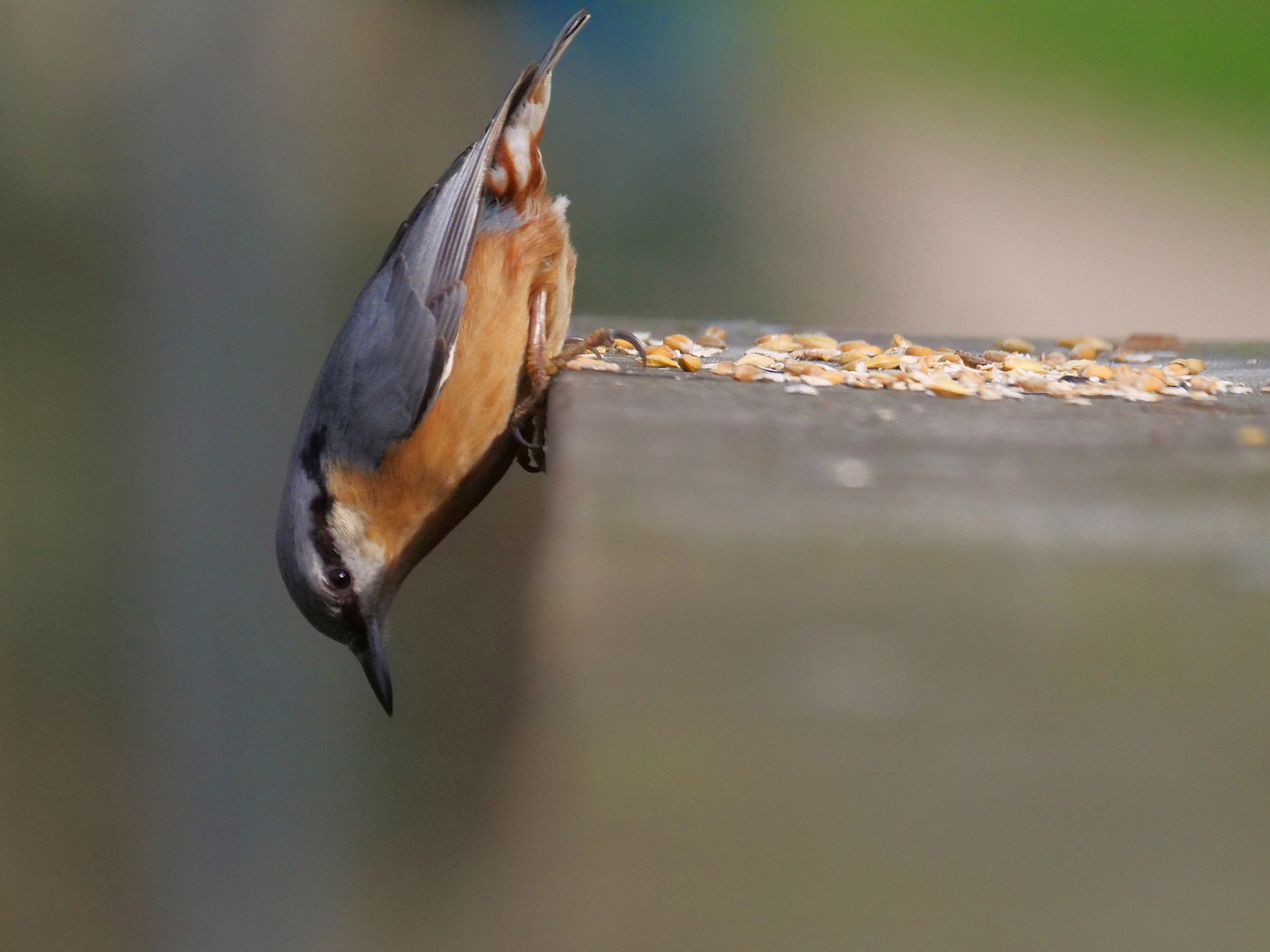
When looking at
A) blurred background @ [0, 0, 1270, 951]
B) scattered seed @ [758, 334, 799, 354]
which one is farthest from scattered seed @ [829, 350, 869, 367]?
blurred background @ [0, 0, 1270, 951]

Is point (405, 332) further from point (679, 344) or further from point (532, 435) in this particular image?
point (679, 344)

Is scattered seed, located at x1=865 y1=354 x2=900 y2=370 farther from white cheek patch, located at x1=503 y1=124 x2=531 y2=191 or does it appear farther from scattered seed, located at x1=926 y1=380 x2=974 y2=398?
white cheek patch, located at x1=503 y1=124 x2=531 y2=191

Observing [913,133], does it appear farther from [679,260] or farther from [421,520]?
[421,520]

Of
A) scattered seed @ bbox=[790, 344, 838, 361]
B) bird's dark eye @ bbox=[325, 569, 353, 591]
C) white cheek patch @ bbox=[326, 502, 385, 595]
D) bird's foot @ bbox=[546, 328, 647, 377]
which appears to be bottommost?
bird's dark eye @ bbox=[325, 569, 353, 591]

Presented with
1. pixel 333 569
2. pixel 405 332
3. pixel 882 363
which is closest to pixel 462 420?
pixel 405 332

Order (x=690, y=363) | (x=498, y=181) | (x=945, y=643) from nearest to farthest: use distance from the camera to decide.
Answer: (x=945, y=643)
(x=690, y=363)
(x=498, y=181)

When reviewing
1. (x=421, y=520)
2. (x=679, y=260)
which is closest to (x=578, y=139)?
(x=679, y=260)

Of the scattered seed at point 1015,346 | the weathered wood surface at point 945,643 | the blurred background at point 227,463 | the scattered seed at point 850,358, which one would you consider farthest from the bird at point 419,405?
the scattered seed at point 1015,346

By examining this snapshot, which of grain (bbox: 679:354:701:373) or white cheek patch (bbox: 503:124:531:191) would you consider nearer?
grain (bbox: 679:354:701:373)

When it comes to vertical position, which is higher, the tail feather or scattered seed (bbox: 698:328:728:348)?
the tail feather
